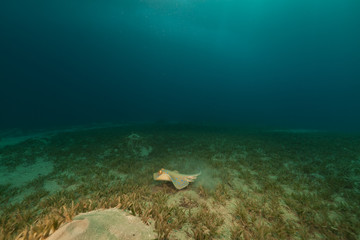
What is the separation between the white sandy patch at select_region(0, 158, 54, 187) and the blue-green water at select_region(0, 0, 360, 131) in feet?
134

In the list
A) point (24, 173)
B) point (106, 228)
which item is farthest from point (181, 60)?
point (106, 228)

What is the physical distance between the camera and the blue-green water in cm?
7875

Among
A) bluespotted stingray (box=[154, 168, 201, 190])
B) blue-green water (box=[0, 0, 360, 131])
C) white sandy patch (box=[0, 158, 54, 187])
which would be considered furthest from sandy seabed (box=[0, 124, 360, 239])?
blue-green water (box=[0, 0, 360, 131])

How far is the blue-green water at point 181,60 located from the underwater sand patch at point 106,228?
4472cm

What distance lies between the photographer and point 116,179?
509 cm

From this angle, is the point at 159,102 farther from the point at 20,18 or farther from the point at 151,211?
the point at 151,211

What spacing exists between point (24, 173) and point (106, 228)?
703 cm

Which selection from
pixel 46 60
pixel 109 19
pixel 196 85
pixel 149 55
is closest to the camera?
pixel 109 19

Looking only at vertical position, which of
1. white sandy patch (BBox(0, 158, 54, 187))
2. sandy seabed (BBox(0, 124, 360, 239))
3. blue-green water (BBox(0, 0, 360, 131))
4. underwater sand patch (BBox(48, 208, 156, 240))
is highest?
blue-green water (BBox(0, 0, 360, 131))

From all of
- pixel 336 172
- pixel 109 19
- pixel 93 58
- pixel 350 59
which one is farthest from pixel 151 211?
pixel 350 59

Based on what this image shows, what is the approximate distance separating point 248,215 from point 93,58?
559 ft

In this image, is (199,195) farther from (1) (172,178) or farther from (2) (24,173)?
(2) (24,173)

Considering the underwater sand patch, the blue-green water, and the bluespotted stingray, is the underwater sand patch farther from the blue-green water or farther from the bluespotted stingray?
the blue-green water

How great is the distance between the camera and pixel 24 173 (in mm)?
5816
